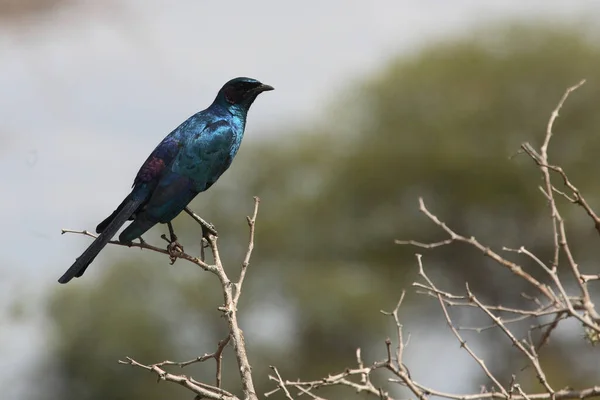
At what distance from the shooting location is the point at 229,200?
115 feet

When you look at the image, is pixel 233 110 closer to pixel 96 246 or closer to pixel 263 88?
pixel 263 88

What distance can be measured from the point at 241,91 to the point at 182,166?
3.05 ft

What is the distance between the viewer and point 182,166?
738 centimetres

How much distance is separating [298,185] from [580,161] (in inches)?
361

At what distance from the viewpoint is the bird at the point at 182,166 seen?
6.74 meters

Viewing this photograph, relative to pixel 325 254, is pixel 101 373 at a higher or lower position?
lower

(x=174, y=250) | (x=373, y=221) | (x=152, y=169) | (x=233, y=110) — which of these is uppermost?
(x=373, y=221)

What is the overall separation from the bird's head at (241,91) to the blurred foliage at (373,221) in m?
22.3

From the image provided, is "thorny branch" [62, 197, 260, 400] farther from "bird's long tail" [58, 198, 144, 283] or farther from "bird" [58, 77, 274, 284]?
"bird" [58, 77, 274, 284]

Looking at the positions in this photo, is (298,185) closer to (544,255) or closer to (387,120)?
(387,120)

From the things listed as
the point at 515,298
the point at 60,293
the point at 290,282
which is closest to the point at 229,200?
the point at 290,282

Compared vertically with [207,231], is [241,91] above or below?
above

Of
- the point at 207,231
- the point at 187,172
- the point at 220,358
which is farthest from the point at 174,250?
the point at 220,358

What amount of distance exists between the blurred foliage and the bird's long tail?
23.4 meters
